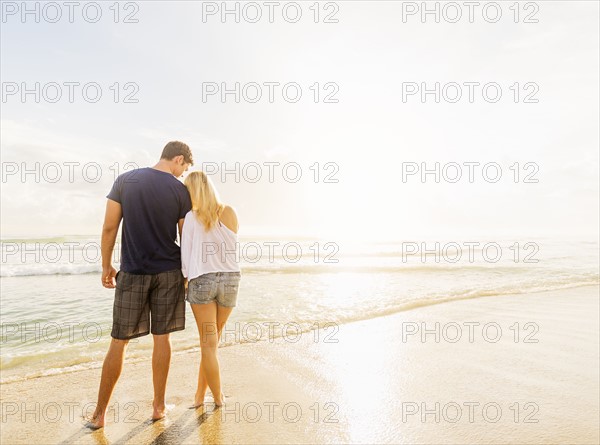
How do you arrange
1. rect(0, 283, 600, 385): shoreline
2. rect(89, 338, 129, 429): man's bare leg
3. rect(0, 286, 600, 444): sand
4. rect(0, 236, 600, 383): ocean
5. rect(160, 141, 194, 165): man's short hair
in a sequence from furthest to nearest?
rect(0, 236, 600, 383): ocean < rect(0, 283, 600, 385): shoreline < rect(160, 141, 194, 165): man's short hair < rect(89, 338, 129, 429): man's bare leg < rect(0, 286, 600, 444): sand

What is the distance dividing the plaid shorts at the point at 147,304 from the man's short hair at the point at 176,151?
110 centimetres

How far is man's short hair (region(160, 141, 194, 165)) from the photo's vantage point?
3.48 m

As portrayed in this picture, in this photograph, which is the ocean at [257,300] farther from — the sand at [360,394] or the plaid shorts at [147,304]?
the plaid shorts at [147,304]

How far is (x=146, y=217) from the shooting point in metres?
3.25

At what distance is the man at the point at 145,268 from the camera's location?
3199 mm

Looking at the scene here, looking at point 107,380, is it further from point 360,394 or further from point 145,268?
point 360,394

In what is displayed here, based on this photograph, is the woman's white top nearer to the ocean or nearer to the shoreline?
the shoreline

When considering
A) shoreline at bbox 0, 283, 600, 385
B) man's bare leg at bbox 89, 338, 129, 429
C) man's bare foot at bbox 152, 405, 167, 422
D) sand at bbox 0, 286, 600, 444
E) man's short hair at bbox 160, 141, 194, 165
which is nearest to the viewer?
sand at bbox 0, 286, 600, 444

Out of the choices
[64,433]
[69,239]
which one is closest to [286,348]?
[64,433]

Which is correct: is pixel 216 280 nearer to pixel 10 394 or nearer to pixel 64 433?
pixel 64 433

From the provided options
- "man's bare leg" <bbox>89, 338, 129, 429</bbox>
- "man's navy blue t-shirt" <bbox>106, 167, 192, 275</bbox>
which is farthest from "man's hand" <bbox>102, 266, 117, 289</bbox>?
"man's bare leg" <bbox>89, 338, 129, 429</bbox>

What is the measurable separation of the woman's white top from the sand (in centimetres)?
137

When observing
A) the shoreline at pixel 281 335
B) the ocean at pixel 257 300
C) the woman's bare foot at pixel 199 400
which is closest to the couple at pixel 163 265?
the woman's bare foot at pixel 199 400

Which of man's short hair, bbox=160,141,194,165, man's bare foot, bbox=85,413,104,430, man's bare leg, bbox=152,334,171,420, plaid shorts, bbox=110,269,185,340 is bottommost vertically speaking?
man's bare foot, bbox=85,413,104,430
